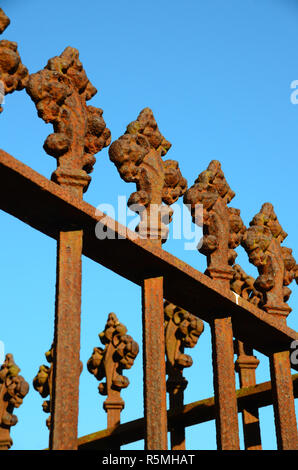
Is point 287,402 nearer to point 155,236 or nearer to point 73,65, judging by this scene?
point 155,236

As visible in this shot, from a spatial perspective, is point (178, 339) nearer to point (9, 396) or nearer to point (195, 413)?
point (195, 413)

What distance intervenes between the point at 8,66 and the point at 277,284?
215cm

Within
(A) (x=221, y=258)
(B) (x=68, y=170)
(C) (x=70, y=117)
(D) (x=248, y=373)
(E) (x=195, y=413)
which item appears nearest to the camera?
(B) (x=68, y=170)

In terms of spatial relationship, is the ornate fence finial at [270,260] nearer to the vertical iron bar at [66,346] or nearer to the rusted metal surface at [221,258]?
the rusted metal surface at [221,258]

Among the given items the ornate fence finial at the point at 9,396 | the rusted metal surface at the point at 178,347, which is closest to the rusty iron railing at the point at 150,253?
the rusted metal surface at the point at 178,347

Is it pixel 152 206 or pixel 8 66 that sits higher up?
pixel 8 66

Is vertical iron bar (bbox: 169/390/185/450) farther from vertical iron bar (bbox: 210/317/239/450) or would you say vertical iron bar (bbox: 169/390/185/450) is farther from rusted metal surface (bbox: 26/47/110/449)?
rusted metal surface (bbox: 26/47/110/449)

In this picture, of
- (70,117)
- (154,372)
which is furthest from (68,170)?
(154,372)

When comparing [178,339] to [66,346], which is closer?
[66,346]

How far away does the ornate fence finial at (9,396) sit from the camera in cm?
650

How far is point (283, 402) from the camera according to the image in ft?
16.1

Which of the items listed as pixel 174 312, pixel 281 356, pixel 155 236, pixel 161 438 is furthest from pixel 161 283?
pixel 174 312

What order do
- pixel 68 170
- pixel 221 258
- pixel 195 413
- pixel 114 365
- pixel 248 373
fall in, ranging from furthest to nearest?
pixel 248 373, pixel 114 365, pixel 195 413, pixel 221 258, pixel 68 170

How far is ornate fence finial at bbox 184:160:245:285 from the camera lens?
4.80 meters
